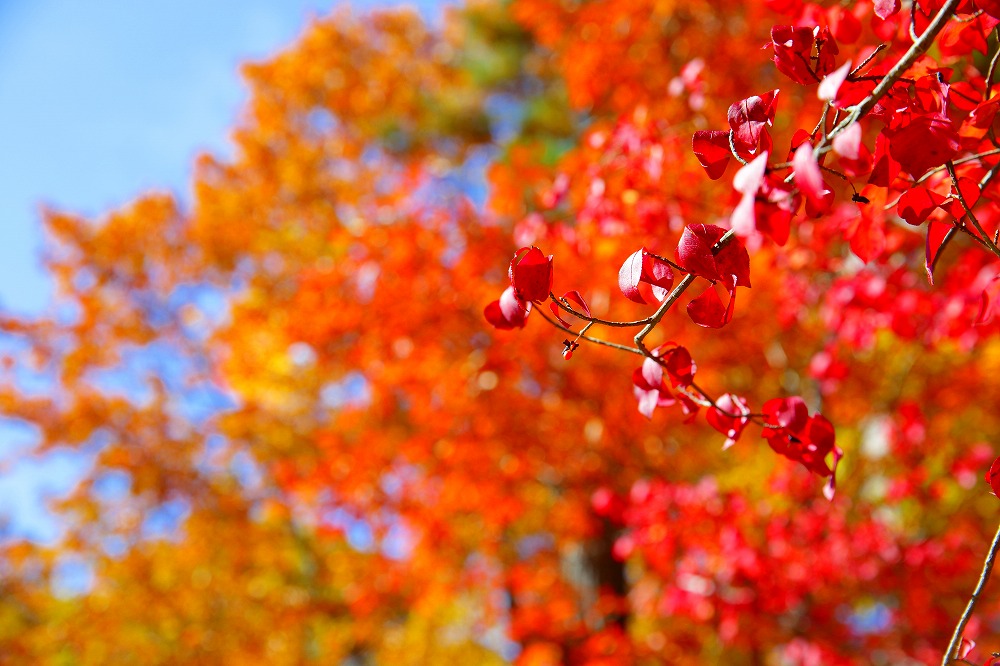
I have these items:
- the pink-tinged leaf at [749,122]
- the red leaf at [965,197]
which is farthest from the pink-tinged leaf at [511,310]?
the red leaf at [965,197]

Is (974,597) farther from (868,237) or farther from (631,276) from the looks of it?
(631,276)

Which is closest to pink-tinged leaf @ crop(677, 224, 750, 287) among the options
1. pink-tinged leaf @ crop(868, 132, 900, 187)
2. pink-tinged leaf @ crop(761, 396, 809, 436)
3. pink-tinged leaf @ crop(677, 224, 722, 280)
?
pink-tinged leaf @ crop(677, 224, 722, 280)

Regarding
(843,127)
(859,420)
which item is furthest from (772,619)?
(843,127)

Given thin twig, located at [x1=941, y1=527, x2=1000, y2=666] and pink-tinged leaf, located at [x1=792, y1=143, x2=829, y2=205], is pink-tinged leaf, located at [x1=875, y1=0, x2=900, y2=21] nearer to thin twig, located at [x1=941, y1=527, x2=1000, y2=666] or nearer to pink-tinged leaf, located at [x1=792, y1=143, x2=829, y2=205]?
pink-tinged leaf, located at [x1=792, y1=143, x2=829, y2=205]

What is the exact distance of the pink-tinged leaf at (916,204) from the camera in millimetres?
1272

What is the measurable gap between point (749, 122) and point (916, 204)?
1.18 feet

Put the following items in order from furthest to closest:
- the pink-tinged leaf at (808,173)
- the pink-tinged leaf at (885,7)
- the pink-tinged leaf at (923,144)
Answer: the pink-tinged leaf at (885,7)
the pink-tinged leaf at (923,144)
the pink-tinged leaf at (808,173)

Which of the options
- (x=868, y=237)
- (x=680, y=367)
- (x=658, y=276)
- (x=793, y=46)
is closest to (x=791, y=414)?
(x=680, y=367)

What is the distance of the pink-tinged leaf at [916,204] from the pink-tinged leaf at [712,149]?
321mm

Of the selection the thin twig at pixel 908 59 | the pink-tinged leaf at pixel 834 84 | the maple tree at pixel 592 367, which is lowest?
the pink-tinged leaf at pixel 834 84

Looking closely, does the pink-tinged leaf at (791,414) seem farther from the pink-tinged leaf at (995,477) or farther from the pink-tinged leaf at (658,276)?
the pink-tinged leaf at (658,276)

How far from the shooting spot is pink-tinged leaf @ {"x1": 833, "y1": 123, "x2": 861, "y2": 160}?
94cm

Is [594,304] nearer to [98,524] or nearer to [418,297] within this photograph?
A: [418,297]

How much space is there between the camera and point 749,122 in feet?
3.89
